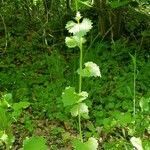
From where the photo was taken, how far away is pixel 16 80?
3.84 metres

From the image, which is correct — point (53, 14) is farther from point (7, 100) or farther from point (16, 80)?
point (7, 100)

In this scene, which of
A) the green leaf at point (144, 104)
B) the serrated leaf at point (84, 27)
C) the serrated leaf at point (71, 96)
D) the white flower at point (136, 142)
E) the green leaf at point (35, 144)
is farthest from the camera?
the green leaf at point (144, 104)

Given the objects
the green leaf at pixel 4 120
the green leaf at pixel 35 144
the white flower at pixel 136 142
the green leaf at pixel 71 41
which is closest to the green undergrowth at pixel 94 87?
the white flower at pixel 136 142

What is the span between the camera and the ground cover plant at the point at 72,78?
2.78m

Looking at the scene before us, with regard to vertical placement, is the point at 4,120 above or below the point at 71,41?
below

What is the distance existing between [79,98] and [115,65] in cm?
207

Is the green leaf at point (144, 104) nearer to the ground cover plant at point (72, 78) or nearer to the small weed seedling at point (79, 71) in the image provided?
the ground cover plant at point (72, 78)

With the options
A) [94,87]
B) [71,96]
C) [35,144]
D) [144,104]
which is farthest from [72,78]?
[71,96]

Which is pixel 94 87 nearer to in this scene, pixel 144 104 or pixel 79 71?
pixel 144 104

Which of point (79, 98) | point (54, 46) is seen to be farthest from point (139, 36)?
point (79, 98)

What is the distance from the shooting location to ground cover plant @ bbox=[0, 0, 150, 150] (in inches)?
109

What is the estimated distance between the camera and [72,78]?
363 centimetres

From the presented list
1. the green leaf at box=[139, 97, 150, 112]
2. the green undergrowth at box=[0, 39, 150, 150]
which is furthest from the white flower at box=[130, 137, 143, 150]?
the green leaf at box=[139, 97, 150, 112]

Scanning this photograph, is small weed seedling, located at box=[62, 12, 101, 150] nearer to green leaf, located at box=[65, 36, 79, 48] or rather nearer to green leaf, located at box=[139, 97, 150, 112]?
green leaf, located at box=[65, 36, 79, 48]
